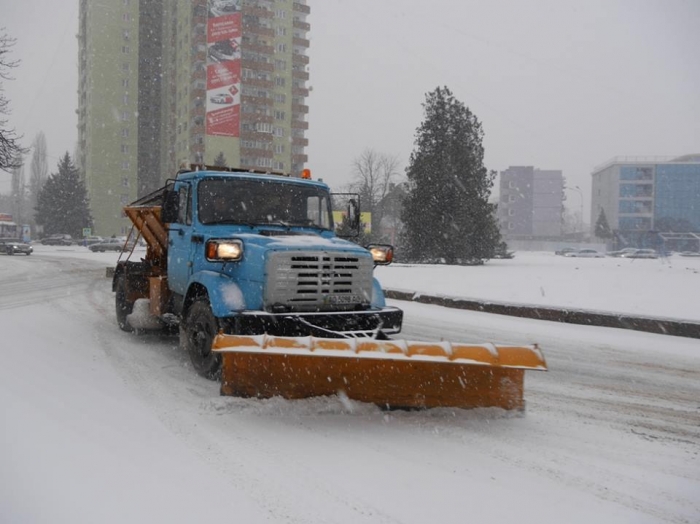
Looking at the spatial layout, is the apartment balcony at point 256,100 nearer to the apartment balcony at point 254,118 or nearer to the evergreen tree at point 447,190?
the apartment balcony at point 254,118

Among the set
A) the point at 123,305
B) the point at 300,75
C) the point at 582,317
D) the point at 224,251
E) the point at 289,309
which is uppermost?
the point at 300,75

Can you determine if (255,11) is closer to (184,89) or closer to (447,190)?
(184,89)

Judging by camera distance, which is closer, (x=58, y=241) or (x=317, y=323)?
(x=317, y=323)

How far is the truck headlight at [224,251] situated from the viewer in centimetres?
559

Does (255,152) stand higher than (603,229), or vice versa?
(255,152)

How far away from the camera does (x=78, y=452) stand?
3760 mm

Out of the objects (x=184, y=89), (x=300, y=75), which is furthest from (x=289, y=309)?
(x=300, y=75)

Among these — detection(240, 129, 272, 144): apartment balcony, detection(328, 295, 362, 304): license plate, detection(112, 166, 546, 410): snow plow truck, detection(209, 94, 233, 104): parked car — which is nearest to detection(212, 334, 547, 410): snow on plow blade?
detection(112, 166, 546, 410): snow plow truck

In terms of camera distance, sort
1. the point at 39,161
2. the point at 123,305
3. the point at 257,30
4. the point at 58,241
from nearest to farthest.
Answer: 1. the point at 123,305
2. the point at 58,241
3. the point at 257,30
4. the point at 39,161

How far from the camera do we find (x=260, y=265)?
5391mm

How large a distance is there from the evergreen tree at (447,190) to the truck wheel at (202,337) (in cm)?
2287

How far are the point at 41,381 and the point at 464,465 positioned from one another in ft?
13.5

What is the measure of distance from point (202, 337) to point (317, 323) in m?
1.31

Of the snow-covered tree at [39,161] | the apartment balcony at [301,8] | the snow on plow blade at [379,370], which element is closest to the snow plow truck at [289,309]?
the snow on plow blade at [379,370]
